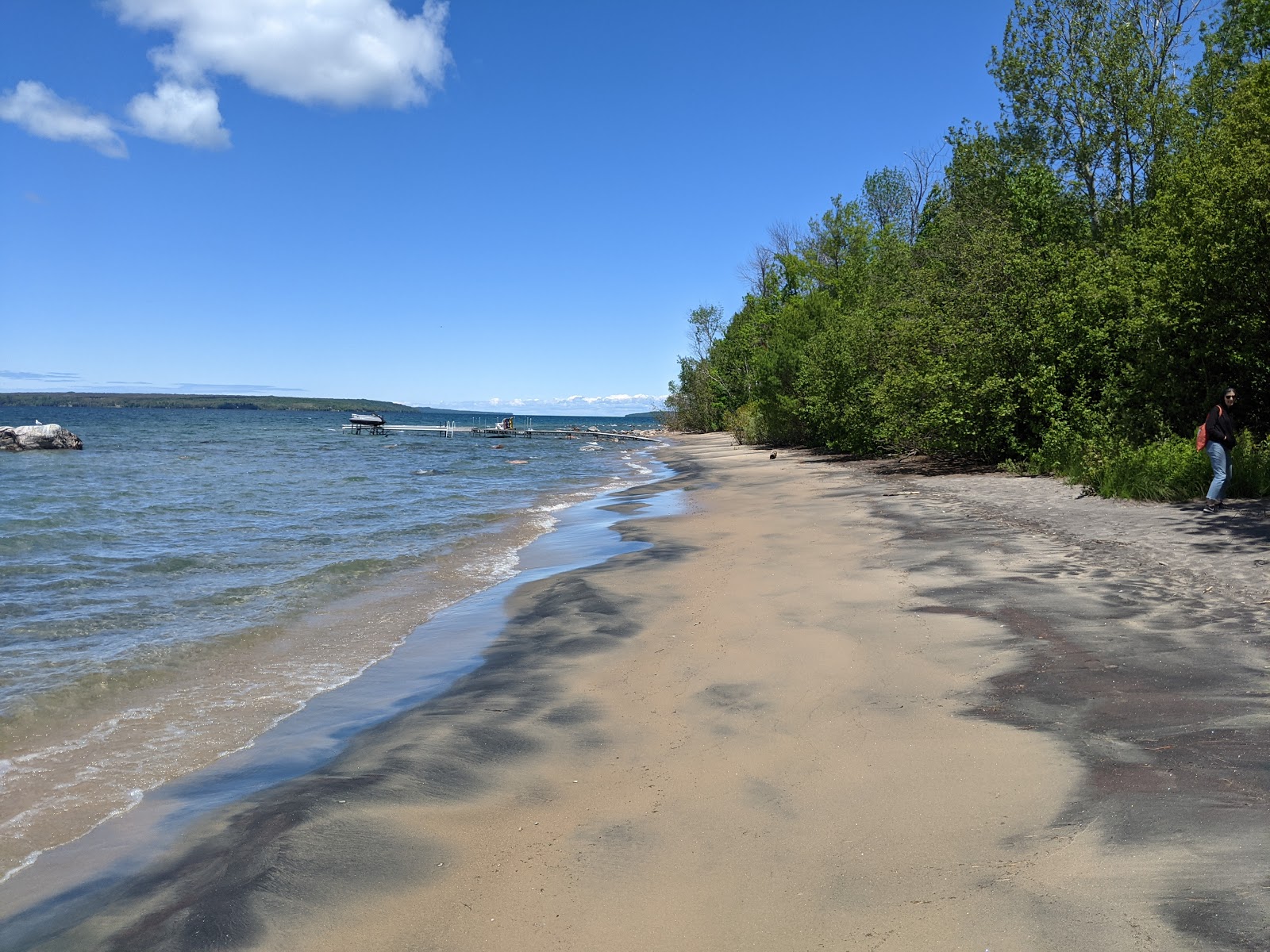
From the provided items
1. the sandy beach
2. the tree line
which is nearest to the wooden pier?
the tree line

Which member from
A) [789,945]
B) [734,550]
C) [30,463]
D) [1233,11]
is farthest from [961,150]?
[30,463]

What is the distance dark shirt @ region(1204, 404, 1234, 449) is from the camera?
11070 mm

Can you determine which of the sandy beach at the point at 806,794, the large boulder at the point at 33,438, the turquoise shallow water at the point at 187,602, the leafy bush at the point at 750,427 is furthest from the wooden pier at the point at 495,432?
the sandy beach at the point at 806,794

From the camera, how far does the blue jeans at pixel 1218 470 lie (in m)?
11.0

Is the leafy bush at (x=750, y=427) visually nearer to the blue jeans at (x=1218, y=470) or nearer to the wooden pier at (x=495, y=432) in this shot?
the wooden pier at (x=495, y=432)

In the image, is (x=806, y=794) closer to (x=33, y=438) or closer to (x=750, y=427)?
(x=750, y=427)

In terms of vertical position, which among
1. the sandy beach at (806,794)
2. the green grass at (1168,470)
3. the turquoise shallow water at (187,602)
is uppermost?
the green grass at (1168,470)

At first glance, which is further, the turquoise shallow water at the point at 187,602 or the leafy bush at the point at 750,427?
the leafy bush at the point at 750,427

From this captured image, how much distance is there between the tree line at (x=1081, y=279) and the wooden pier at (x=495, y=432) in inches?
1626

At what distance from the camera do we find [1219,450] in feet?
36.6

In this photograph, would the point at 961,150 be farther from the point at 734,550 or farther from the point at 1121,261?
the point at 734,550

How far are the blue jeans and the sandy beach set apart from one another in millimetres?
2945

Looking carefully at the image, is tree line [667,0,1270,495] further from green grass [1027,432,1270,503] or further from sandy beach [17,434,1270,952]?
sandy beach [17,434,1270,952]

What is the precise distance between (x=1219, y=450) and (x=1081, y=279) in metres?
8.31
